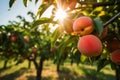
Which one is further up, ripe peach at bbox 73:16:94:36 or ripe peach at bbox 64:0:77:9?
ripe peach at bbox 64:0:77:9

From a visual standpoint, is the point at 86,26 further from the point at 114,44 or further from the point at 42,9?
the point at 42,9

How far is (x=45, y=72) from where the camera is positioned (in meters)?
15.4

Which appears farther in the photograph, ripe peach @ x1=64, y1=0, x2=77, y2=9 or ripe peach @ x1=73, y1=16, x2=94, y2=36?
ripe peach @ x1=64, y1=0, x2=77, y2=9

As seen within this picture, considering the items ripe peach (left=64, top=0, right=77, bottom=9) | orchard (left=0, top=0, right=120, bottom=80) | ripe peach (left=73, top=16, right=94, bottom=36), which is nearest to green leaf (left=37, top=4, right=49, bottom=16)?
orchard (left=0, top=0, right=120, bottom=80)

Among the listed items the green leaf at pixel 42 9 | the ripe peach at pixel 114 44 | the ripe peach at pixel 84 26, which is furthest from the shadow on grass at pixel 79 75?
the ripe peach at pixel 84 26

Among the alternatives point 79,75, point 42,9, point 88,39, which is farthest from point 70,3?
point 79,75

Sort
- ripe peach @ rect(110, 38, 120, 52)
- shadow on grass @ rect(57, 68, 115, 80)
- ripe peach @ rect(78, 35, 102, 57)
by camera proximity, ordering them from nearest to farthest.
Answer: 1. ripe peach @ rect(78, 35, 102, 57)
2. ripe peach @ rect(110, 38, 120, 52)
3. shadow on grass @ rect(57, 68, 115, 80)

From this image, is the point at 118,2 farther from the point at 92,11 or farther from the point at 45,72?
the point at 45,72

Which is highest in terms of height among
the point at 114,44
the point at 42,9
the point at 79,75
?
the point at 42,9

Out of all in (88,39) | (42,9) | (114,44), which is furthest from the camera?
(42,9)

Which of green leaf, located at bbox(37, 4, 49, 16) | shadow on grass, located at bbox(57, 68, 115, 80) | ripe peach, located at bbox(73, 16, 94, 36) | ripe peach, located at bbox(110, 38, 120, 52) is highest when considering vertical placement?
green leaf, located at bbox(37, 4, 49, 16)

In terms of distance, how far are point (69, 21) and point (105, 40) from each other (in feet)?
0.89

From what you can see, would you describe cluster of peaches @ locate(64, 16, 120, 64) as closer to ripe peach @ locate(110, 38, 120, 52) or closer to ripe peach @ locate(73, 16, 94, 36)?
ripe peach @ locate(73, 16, 94, 36)

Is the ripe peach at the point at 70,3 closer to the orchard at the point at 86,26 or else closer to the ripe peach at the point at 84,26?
the orchard at the point at 86,26
